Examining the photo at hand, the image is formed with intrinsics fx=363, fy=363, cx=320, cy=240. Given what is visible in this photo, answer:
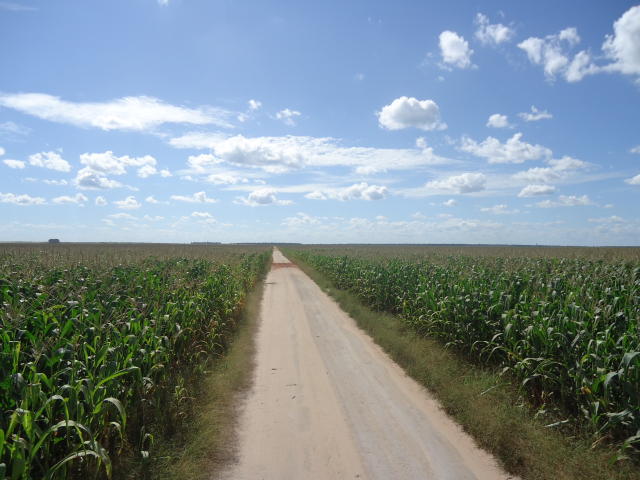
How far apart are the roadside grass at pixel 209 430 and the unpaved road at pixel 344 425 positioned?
0.22 m

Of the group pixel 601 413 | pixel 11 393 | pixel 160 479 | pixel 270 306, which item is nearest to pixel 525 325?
pixel 601 413

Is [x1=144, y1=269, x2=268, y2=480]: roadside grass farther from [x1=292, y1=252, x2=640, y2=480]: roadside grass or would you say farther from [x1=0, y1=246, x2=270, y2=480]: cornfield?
[x1=292, y1=252, x2=640, y2=480]: roadside grass

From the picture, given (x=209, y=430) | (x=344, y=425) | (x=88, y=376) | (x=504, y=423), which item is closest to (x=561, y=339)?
(x=504, y=423)

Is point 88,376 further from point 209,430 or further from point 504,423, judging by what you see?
point 504,423

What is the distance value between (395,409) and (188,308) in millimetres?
5760

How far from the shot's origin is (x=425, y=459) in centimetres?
502

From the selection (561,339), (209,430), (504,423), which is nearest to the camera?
(209,430)

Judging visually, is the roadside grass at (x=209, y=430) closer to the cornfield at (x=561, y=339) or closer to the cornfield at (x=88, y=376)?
the cornfield at (x=88, y=376)

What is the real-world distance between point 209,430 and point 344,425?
214cm

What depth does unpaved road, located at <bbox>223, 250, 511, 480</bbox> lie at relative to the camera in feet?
15.8

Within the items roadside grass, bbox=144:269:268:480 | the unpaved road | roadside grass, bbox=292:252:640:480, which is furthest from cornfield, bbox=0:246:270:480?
roadside grass, bbox=292:252:640:480

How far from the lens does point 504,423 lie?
5734 mm

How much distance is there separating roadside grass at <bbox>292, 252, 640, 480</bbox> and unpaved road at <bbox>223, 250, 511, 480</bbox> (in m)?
0.26

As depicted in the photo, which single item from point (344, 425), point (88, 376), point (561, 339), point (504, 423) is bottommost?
point (344, 425)
